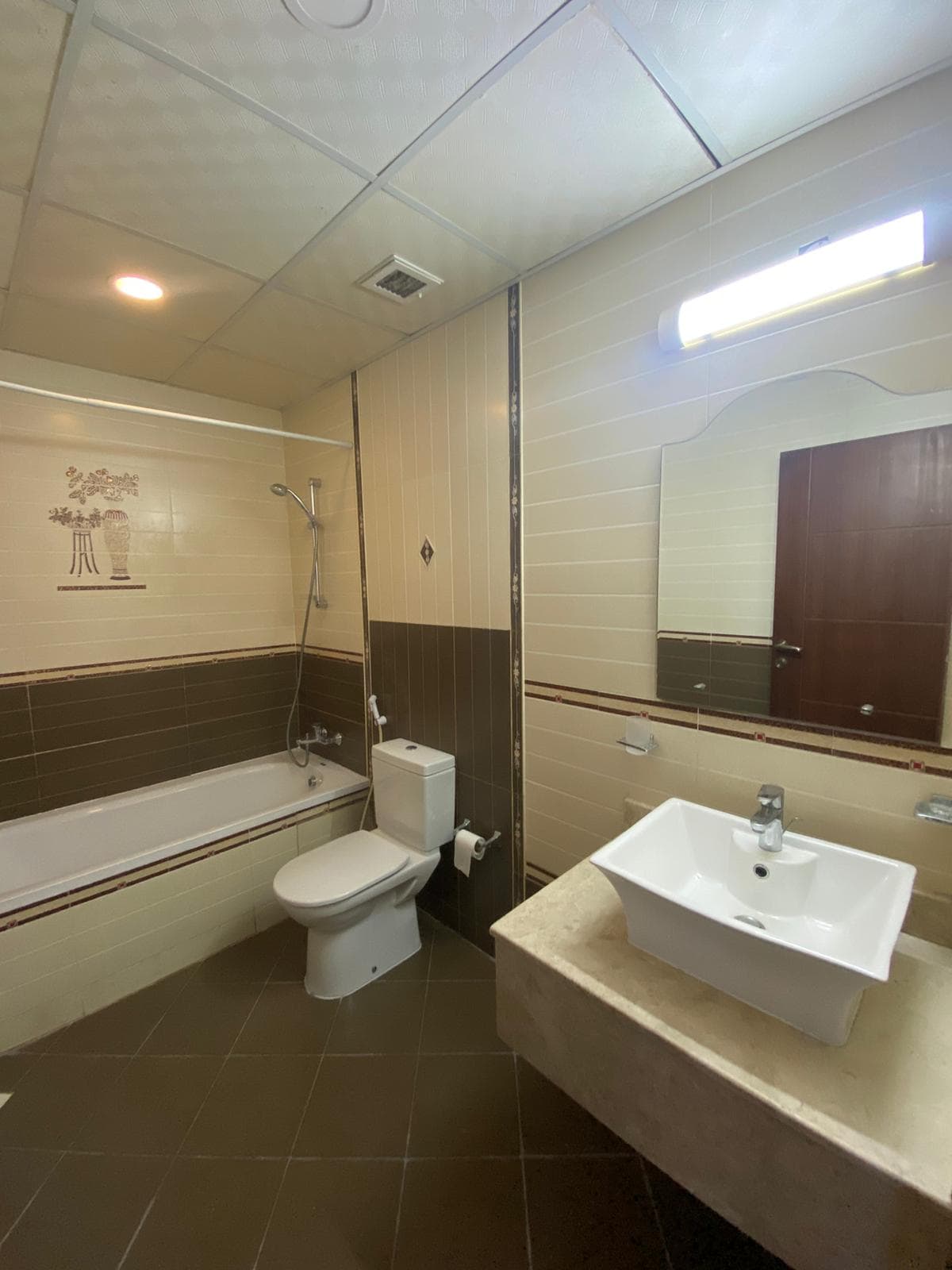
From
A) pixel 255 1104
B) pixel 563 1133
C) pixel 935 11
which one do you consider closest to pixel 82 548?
pixel 255 1104

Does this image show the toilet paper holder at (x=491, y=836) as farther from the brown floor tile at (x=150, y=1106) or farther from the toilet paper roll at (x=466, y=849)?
the brown floor tile at (x=150, y=1106)

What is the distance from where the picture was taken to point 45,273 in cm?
156

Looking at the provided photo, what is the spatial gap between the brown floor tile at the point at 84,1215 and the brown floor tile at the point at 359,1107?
382mm

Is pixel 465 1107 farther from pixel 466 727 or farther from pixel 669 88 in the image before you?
pixel 669 88

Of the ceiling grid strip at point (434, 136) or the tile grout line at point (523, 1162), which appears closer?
the ceiling grid strip at point (434, 136)

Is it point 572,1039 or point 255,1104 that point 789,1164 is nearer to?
point 572,1039

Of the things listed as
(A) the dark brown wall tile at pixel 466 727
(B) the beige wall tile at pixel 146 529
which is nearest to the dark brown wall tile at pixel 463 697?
(A) the dark brown wall tile at pixel 466 727

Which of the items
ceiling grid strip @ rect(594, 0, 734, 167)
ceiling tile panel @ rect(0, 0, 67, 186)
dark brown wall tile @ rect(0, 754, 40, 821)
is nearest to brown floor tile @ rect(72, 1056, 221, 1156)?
dark brown wall tile @ rect(0, 754, 40, 821)

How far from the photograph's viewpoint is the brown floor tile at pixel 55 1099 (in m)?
1.42

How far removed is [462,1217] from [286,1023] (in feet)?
2.74

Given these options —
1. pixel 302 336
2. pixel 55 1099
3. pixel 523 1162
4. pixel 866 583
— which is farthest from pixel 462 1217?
pixel 302 336

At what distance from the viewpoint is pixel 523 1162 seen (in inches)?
52.5

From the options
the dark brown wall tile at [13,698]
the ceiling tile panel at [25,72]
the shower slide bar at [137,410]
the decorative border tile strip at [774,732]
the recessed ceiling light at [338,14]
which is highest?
the ceiling tile panel at [25,72]

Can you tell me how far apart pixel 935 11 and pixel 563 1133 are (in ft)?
8.25
